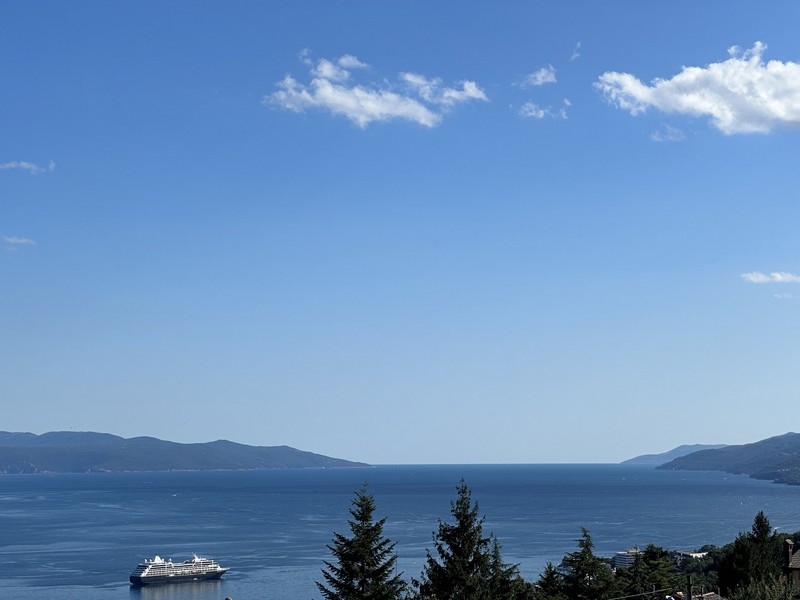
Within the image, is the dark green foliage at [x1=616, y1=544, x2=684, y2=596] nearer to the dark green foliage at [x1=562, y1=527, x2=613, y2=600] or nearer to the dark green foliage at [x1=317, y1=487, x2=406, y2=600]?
the dark green foliage at [x1=562, y1=527, x2=613, y2=600]

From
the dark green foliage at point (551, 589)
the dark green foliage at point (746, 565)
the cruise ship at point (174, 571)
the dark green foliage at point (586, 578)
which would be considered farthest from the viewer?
the cruise ship at point (174, 571)

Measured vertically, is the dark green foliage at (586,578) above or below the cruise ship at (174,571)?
above

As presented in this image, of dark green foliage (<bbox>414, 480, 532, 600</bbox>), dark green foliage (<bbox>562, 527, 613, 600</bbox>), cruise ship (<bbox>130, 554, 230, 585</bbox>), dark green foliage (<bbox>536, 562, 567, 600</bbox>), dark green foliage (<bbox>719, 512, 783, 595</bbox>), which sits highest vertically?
dark green foliage (<bbox>414, 480, 532, 600</bbox>)

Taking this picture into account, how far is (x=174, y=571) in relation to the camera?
10856 cm

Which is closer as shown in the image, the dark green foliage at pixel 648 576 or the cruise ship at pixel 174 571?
the dark green foliage at pixel 648 576

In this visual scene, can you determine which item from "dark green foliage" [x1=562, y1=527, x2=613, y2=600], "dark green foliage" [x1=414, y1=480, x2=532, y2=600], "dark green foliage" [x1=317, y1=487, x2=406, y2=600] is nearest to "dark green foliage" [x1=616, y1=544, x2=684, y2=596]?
"dark green foliage" [x1=562, y1=527, x2=613, y2=600]

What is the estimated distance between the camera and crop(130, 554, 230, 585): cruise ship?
10488cm

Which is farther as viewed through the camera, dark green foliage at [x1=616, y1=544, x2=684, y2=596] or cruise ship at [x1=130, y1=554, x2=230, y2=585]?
cruise ship at [x1=130, y1=554, x2=230, y2=585]

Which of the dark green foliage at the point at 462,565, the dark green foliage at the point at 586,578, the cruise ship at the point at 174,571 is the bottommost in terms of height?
the cruise ship at the point at 174,571

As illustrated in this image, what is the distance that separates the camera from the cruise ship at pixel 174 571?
105 m

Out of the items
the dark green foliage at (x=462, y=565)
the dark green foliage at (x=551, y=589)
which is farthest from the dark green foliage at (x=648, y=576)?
the dark green foliage at (x=462, y=565)

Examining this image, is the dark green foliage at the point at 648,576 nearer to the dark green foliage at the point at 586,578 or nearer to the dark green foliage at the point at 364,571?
the dark green foliage at the point at 586,578

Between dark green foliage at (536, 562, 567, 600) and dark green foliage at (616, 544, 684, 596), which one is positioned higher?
dark green foliage at (536, 562, 567, 600)

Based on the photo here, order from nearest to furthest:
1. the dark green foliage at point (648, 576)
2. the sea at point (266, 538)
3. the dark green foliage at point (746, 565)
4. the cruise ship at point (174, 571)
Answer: the dark green foliage at point (648, 576), the dark green foliage at point (746, 565), the sea at point (266, 538), the cruise ship at point (174, 571)
